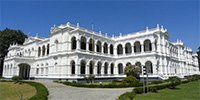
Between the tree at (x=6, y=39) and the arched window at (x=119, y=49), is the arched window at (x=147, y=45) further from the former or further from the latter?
the tree at (x=6, y=39)

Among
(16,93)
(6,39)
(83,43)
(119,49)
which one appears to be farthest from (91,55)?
(6,39)

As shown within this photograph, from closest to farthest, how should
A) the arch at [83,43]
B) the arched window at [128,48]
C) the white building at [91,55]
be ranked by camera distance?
the white building at [91,55] < the arch at [83,43] < the arched window at [128,48]

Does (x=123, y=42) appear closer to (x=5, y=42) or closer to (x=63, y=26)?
(x=63, y=26)

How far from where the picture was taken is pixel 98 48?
49562 millimetres

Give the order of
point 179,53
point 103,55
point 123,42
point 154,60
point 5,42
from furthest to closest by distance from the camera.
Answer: point 5,42
point 179,53
point 123,42
point 103,55
point 154,60

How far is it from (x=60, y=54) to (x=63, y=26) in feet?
21.9

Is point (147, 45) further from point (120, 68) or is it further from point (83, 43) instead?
point (83, 43)

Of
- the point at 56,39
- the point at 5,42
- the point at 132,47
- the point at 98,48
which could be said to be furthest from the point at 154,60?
the point at 5,42

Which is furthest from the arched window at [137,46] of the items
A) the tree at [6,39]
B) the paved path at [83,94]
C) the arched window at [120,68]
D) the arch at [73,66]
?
the tree at [6,39]

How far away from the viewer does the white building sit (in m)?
41.3

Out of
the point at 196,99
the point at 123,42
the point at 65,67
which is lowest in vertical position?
the point at 196,99

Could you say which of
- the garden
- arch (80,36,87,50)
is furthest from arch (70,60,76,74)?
the garden

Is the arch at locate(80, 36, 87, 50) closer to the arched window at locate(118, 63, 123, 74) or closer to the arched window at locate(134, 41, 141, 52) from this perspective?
the arched window at locate(118, 63, 123, 74)

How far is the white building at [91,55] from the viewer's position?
4131 cm
